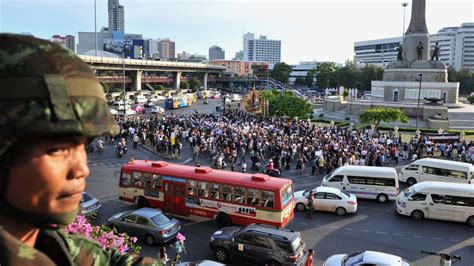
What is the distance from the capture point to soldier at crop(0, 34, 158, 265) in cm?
117

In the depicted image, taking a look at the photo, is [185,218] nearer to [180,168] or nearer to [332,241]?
[180,168]

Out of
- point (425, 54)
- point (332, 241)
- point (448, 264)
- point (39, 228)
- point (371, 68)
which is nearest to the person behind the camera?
point (39, 228)

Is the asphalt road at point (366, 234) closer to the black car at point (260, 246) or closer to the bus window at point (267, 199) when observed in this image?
the black car at point (260, 246)

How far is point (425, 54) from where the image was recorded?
5522 cm

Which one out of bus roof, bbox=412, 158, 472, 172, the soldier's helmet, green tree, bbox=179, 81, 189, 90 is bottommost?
bus roof, bbox=412, 158, 472, 172

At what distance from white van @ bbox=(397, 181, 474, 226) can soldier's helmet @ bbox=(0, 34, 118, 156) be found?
1772cm

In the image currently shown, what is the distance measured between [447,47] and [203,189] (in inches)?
6278

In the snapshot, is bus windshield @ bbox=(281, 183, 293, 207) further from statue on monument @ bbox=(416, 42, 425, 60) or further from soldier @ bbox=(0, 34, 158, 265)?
statue on monument @ bbox=(416, 42, 425, 60)

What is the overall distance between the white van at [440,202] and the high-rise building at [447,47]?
123m

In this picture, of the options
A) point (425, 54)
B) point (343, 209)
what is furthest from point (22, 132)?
point (425, 54)

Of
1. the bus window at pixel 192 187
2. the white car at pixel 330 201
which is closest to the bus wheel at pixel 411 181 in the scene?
the white car at pixel 330 201

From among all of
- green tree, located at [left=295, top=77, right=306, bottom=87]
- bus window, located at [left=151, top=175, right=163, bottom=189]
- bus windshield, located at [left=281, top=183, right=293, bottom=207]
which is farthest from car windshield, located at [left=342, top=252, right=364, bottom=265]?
green tree, located at [left=295, top=77, right=306, bottom=87]

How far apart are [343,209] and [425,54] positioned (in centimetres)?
4526

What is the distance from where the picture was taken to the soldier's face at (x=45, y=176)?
1237 millimetres
